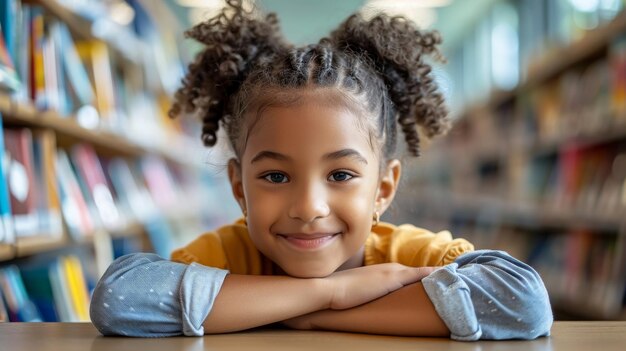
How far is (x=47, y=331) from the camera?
0.98 meters

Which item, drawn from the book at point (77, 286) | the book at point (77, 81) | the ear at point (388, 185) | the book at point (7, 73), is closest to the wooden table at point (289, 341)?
the ear at point (388, 185)

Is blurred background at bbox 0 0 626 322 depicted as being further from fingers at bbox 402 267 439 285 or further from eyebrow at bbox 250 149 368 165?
fingers at bbox 402 267 439 285

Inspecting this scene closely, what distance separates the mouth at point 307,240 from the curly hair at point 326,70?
8.9 inches

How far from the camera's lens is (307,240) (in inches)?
43.0

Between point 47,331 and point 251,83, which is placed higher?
point 251,83

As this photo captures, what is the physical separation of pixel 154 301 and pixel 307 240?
0.25 m

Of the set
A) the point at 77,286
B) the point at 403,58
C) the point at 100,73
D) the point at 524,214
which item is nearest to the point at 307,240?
the point at 403,58

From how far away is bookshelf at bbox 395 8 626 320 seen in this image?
9.02 feet

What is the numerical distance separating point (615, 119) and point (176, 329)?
2.18 meters

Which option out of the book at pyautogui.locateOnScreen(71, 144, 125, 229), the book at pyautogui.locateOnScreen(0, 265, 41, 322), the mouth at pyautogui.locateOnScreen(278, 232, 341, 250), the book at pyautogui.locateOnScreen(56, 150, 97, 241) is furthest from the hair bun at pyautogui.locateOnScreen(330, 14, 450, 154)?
the book at pyautogui.locateOnScreen(71, 144, 125, 229)

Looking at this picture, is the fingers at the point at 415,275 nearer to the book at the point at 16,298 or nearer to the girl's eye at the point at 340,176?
the girl's eye at the point at 340,176

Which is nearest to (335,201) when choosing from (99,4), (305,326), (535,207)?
(305,326)

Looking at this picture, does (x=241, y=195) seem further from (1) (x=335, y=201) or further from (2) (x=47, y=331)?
(2) (x=47, y=331)

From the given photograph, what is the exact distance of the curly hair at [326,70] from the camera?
3.95 ft
